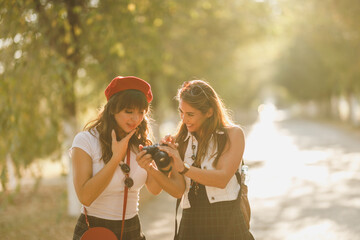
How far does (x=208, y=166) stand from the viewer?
2760 millimetres

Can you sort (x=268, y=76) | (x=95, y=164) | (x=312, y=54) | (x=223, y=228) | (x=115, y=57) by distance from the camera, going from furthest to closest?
(x=268, y=76) < (x=312, y=54) < (x=115, y=57) < (x=223, y=228) < (x=95, y=164)

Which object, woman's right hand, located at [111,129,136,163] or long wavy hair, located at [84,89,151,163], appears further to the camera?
long wavy hair, located at [84,89,151,163]

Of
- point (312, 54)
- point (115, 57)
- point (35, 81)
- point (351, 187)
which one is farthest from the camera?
point (312, 54)

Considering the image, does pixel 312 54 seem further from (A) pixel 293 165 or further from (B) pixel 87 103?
(B) pixel 87 103

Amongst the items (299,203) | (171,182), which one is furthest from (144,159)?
(299,203)

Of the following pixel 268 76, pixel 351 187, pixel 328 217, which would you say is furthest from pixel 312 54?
pixel 328 217

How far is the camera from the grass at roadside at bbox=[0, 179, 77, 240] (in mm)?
6344

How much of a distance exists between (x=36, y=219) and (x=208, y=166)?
18.3ft

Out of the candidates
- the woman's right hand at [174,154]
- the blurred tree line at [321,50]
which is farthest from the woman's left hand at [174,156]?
the blurred tree line at [321,50]

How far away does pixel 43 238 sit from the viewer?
621 cm

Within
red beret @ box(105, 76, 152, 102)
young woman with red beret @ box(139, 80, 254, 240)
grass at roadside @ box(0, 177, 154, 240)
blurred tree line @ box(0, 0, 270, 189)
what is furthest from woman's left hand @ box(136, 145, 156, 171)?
grass at roadside @ box(0, 177, 154, 240)

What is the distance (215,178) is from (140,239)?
1.94ft

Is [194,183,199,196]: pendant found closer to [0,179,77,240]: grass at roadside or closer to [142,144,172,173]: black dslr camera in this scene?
[142,144,172,173]: black dslr camera

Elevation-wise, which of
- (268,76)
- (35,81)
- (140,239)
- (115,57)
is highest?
(268,76)
